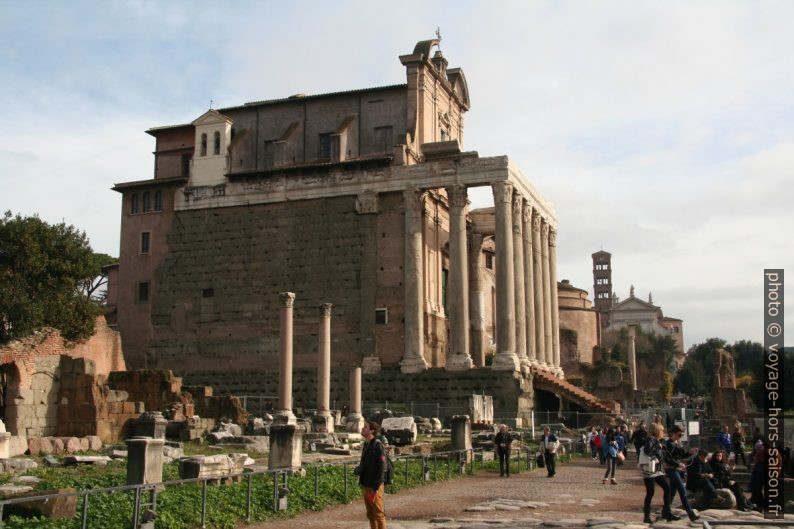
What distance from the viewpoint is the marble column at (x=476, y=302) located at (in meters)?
44.6

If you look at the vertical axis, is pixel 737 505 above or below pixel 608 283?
below

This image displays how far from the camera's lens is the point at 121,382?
3325 centimetres

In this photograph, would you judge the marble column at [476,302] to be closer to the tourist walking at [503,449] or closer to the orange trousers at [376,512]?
the tourist walking at [503,449]

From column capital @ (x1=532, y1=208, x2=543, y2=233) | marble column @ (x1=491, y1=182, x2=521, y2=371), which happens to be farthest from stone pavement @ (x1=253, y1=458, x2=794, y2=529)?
column capital @ (x1=532, y1=208, x2=543, y2=233)

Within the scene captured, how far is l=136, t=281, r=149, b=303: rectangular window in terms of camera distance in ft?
148

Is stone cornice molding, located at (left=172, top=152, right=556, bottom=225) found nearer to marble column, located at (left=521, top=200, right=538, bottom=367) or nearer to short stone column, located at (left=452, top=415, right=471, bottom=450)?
marble column, located at (left=521, top=200, right=538, bottom=367)

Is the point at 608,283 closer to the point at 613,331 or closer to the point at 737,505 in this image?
the point at 613,331

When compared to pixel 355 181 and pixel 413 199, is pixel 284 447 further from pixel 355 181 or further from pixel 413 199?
pixel 355 181

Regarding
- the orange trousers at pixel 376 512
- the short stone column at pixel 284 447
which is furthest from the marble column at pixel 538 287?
the orange trousers at pixel 376 512

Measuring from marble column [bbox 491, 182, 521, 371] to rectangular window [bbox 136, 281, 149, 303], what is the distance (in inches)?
671

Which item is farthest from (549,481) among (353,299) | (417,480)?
(353,299)

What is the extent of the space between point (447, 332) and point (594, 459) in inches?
633

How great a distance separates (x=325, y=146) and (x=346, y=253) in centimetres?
687

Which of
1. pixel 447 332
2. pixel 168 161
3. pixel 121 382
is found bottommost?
pixel 121 382
